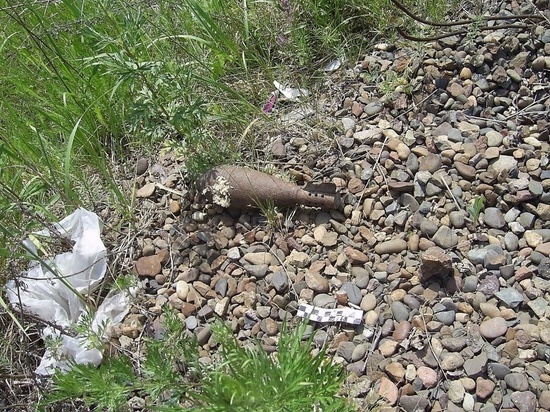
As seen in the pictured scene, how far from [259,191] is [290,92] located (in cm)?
67

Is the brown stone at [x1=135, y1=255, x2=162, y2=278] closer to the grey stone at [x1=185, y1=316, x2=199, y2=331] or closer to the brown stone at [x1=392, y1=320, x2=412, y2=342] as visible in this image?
the grey stone at [x1=185, y1=316, x2=199, y2=331]

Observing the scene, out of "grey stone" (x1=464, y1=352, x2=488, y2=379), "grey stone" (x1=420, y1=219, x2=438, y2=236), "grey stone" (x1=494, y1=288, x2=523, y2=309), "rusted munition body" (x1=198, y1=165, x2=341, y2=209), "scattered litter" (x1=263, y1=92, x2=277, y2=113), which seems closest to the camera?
"grey stone" (x1=464, y1=352, x2=488, y2=379)

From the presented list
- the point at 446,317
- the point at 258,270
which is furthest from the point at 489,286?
the point at 258,270

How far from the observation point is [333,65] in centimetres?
309

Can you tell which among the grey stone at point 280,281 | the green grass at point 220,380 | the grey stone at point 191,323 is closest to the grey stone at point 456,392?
the green grass at point 220,380

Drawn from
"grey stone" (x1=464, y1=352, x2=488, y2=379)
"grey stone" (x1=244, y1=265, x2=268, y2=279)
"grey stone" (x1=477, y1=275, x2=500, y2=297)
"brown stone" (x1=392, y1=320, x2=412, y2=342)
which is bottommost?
"grey stone" (x1=464, y1=352, x2=488, y2=379)

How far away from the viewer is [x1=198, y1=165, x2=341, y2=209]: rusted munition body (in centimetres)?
256

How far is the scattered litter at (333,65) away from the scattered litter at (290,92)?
0.56 feet

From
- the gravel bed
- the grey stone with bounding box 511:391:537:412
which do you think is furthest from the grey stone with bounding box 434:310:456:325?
the grey stone with bounding box 511:391:537:412

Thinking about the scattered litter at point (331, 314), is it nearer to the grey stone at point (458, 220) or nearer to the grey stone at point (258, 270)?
the grey stone at point (258, 270)

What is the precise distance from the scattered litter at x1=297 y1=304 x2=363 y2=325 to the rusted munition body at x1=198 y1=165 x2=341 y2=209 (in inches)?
17.6

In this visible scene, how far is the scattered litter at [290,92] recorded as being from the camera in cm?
301

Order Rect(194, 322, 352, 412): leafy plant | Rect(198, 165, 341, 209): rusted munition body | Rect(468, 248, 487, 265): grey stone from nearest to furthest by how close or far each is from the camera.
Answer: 1. Rect(194, 322, 352, 412): leafy plant
2. Rect(468, 248, 487, 265): grey stone
3. Rect(198, 165, 341, 209): rusted munition body

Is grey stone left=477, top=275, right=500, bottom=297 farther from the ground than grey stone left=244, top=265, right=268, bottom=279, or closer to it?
closer to it
